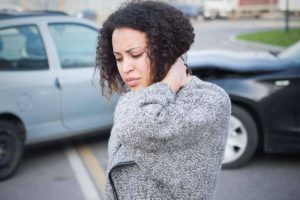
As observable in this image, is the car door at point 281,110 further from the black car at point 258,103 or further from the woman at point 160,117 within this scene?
the woman at point 160,117

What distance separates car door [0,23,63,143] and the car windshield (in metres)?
2.51

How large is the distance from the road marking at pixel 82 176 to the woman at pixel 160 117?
3.04 m

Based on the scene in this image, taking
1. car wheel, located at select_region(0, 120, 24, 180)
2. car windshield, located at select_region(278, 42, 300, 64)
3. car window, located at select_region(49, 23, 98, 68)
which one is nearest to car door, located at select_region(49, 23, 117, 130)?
car window, located at select_region(49, 23, 98, 68)

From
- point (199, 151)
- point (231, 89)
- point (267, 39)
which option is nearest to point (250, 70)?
point (231, 89)

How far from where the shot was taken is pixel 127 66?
133 cm

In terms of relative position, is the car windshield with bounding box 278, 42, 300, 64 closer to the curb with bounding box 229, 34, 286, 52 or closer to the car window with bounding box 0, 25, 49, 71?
the car window with bounding box 0, 25, 49, 71

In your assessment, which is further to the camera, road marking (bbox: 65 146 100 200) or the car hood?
the car hood

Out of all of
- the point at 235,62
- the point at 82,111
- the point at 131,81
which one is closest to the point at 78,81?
the point at 82,111

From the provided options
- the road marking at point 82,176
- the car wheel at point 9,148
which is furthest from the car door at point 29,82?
the road marking at point 82,176

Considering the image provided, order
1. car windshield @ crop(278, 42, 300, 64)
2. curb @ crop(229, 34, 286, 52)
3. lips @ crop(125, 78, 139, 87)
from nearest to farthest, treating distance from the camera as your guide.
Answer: lips @ crop(125, 78, 139, 87)
car windshield @ crop(278, 42, 300, 64)
curb @ crop(229, 34, 286, 52)

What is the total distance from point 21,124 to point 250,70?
2.35 metres

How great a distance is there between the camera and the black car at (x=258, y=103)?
4.59 meters

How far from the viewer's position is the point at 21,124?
4.80 m

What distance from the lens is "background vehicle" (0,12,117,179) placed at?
15.4 ft
